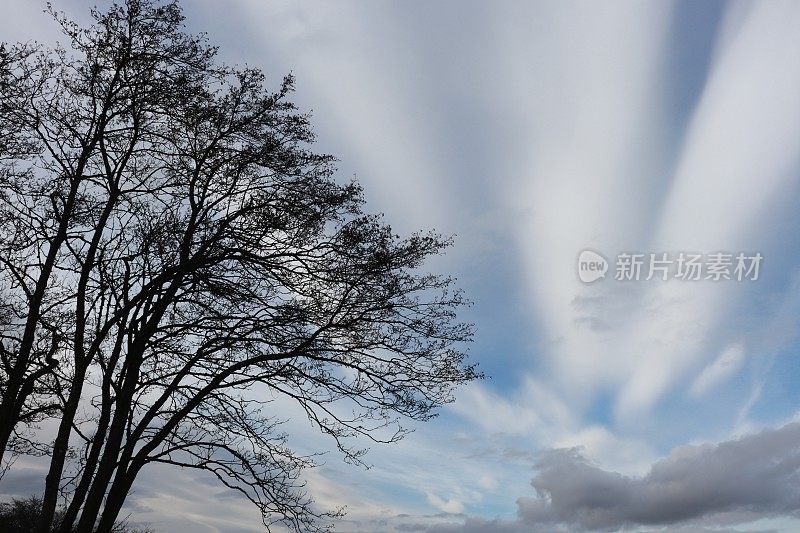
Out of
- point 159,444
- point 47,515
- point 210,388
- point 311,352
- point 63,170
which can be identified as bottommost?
point 47,515

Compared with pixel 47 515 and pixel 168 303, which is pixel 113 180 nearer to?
pixel 168 303

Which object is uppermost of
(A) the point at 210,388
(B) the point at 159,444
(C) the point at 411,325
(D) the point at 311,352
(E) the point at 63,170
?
(E) the point at 63,170

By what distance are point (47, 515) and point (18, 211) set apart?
5.48m

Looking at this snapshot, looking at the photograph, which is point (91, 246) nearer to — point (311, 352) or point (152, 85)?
point (152, 85)

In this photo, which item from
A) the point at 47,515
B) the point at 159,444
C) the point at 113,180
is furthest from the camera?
the point at 113,180

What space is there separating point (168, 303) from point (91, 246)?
5.56 feet

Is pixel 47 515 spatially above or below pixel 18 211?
below

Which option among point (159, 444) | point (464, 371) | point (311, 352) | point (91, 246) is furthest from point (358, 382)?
point (91, 246)

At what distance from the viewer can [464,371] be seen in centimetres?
1203

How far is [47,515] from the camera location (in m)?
10.3

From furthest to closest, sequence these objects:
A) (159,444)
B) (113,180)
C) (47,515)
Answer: (113,180) → (159,444) → (47,515)

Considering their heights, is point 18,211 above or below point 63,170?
below

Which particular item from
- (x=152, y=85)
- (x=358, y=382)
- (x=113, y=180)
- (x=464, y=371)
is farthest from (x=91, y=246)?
(x=464, y=371)

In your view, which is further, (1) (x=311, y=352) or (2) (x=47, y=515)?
(1) (x=311, y=352)
